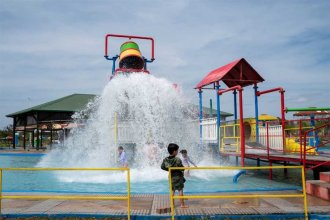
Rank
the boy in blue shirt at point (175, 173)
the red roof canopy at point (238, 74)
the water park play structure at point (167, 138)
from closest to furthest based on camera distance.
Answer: the boy in blue shirt at point (175, 173) → the water park play structure at point (167, 138) → the red roof canopy at point (238, 74)

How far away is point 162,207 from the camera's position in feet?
21.8

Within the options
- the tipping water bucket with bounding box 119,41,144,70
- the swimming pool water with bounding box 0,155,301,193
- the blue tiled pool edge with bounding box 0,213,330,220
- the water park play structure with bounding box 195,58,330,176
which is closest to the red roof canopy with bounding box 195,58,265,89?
the water park play structure with bounding box 195,58,330,176

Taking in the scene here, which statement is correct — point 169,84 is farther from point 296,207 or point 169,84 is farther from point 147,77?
point 296,207

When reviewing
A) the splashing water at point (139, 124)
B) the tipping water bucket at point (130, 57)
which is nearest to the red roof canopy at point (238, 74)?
the splashing water at point (139, 124)

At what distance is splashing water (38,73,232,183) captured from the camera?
1509 cm

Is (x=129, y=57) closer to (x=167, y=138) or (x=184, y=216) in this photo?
(x=167, y=138)

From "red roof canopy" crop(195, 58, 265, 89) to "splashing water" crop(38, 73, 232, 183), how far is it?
6.98 feet

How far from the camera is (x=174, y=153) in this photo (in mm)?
6848

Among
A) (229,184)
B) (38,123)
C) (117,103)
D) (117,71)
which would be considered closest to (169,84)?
(117,103)

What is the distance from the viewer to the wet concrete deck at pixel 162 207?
6.23 m

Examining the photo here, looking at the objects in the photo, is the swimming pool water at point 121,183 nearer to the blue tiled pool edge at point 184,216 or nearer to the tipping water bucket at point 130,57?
the blue tiled pool edge at point 184,216

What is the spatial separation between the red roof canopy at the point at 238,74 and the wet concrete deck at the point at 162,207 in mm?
8523

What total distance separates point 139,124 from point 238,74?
5.25 meters

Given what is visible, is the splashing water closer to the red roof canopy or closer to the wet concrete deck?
the red roof canopy
